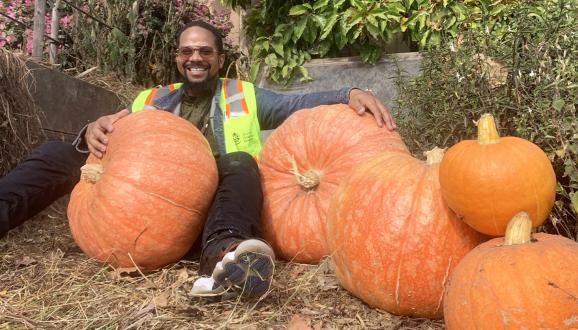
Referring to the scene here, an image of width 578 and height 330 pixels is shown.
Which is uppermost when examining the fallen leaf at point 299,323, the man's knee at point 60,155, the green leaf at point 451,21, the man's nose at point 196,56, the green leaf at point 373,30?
the green leaf at point 451,21

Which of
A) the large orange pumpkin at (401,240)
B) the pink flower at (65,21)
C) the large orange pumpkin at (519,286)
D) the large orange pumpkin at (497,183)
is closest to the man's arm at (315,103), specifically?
the large orange pumpkin at (401,240)

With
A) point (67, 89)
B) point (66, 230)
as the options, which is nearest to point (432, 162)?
point (66, 230)

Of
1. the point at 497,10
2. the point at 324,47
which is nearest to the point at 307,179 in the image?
the point at 497,10

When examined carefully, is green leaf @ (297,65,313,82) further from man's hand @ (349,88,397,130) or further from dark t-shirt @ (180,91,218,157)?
man's hand @ (349,88,397,130)

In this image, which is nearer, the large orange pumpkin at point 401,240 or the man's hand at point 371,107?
the large orange pumpkin at point 401,240

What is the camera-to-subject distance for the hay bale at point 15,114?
139 inches

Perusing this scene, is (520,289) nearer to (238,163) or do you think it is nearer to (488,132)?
(488,132)

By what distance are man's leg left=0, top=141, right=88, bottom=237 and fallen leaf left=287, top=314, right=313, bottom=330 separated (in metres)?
1.46

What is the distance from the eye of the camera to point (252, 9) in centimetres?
559

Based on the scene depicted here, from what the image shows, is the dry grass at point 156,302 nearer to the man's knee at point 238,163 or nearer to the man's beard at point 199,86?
the man's knee at point 238,163

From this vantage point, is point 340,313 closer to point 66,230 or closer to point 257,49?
point 66,230

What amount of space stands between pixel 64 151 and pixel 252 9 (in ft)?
10.4

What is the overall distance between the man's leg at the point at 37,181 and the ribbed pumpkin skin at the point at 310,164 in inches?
38.6

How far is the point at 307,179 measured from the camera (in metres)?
2.63
